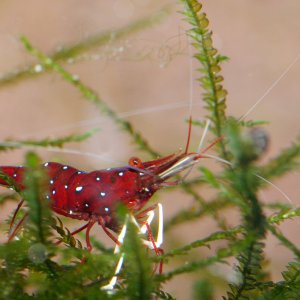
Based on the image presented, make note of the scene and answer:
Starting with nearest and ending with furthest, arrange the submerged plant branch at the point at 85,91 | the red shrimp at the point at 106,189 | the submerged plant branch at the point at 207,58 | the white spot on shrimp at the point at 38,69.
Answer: the submerged plant branch at the point at 207,58, the red shrimp at the point at 106,189, the submerged plant branch at the point at 85,91, the white spot on shrimp at the point at 38,69

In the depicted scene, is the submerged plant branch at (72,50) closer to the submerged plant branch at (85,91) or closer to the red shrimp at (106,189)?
the submerged plant branch at (85,91)

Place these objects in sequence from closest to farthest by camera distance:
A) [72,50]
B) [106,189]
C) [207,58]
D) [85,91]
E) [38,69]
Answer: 1. [207,58]
2. [106,189]
3. [85,91]
4. [38,69]
5. [72,50]

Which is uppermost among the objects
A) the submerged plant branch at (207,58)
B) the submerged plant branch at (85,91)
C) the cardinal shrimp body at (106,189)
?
the submerged plant branch at (85,91)

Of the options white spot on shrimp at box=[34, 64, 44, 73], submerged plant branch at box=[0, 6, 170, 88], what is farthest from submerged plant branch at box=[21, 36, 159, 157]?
submerged plant branch at box=[0, 6, 170, 88]

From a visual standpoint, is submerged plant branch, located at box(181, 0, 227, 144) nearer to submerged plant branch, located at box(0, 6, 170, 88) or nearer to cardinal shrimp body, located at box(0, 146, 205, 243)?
cardinal shrimp body, located at box(0, 146, 205, 243)

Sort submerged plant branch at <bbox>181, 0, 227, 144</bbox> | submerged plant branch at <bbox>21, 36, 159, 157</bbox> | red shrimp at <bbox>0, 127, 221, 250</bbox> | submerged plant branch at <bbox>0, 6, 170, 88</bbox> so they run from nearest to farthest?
1. submerged plant branch at <bbox>181, 0, 227, 144</bbox>
2. red shrimp at <bbox>0, 127, 221, 250</bbox>
3. submerged plant branch at <bbox>21, 36, 159, 157</bbox>
4. submerged plant branch at <bbox>0, 6, 170, 88</bbox>

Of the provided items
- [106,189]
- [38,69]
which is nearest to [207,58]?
[106,189]

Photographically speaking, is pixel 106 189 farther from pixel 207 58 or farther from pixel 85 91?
pixel 207 58

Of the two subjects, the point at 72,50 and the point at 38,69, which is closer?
the point at 38,69

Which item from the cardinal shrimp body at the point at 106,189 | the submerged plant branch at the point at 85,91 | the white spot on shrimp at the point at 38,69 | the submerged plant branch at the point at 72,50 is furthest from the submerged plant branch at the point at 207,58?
the white spot on shrimp at the point at 38,69

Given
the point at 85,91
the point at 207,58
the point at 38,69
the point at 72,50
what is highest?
the point at 72,50

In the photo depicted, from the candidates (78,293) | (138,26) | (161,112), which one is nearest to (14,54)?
(161,112)

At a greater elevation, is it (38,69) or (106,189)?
(38,69)
